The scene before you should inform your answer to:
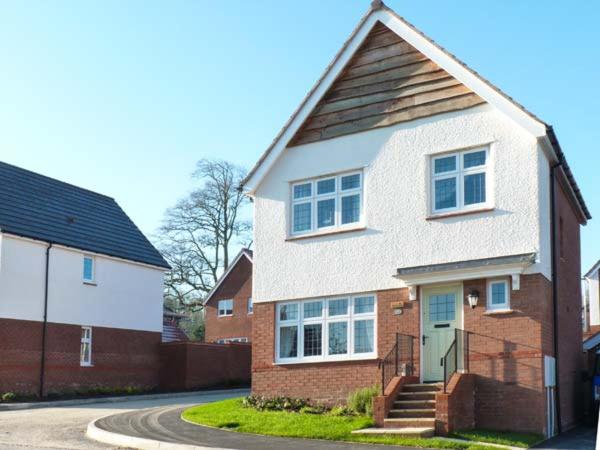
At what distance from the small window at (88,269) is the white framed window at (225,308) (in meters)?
20.6

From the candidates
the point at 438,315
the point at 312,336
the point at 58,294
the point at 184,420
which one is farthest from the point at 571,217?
Result: the point at 58,294

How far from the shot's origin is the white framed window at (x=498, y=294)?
18562 millimetres

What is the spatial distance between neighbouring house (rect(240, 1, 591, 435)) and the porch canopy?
3 centimetres

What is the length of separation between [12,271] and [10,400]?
181 inches

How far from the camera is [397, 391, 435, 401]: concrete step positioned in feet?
59.8

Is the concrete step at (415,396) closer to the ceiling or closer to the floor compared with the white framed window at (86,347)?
closer to the floor

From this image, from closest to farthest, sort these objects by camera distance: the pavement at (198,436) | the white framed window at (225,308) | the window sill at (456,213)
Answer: the pavement at (198,436) < the window sill at (456,213) < the white framed window at (225,308)

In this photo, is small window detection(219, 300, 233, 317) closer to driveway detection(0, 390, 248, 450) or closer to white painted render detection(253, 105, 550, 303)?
driveway detection(0, 390, 248, 450)

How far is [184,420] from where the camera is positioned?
1955 centimetres

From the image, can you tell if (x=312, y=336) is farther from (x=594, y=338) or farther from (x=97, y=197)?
(x=97, y=197)

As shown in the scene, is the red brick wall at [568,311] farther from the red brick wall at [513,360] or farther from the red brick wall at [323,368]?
the red brick wall at [323,368]

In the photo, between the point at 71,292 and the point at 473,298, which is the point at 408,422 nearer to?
the point at 473,298

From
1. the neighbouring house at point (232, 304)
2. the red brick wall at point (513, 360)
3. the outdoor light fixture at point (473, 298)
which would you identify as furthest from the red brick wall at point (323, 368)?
the neighbouring house at point (232, 304)

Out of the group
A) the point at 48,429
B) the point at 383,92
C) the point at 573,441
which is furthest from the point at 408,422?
the point at 383,92
